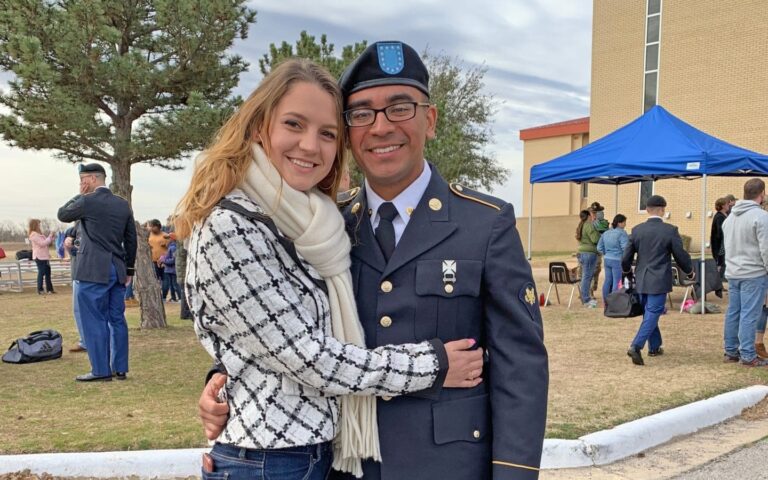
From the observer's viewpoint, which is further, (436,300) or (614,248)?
(614,248)

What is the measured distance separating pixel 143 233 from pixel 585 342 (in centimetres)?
654

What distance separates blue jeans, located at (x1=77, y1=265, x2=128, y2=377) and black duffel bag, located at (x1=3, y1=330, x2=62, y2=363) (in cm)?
134

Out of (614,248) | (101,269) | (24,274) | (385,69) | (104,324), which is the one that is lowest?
(24,274)

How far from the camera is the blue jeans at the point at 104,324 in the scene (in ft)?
19.4

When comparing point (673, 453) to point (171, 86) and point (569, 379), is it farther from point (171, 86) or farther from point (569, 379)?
point (171, 86)

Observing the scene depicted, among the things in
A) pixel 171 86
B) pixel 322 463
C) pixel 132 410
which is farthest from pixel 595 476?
pixel 171 86

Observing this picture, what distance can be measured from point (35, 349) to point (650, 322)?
22.5ft

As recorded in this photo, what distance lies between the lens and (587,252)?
11578 millimetres

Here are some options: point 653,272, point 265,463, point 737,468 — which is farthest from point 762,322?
point 265,463

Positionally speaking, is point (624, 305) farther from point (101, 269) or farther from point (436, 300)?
point (436, 300)

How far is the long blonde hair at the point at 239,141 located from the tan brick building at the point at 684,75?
71.2ft

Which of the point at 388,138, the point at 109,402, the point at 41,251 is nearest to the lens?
the point at 388,138

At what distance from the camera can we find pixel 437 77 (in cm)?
3091

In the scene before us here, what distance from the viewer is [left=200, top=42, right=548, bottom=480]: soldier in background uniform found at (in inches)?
63.9
